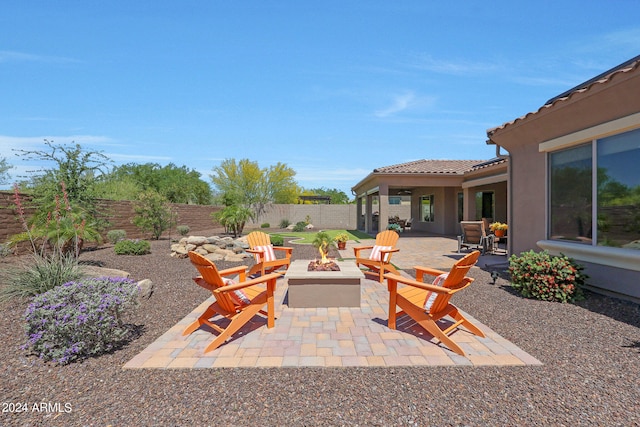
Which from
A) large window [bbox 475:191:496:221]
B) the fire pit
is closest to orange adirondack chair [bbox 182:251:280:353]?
the fire pit

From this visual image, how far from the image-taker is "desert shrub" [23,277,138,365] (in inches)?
119

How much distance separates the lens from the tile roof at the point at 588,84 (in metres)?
4.25

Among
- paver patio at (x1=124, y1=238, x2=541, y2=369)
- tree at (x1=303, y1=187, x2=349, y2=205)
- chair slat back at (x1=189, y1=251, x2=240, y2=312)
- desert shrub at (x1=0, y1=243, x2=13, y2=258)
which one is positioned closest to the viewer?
paver patio at (x1=124, y1=238, x2=541, y2=369)

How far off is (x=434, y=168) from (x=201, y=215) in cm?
1503

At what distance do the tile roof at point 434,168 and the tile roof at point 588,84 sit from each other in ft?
24.0

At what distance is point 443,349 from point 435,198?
1596 centimetres

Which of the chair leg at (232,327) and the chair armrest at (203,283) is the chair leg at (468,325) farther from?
the chair armrest at (203,283)

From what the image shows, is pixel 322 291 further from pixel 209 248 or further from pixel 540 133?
pixel 209 248

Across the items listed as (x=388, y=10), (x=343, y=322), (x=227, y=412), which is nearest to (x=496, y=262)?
(x=343, y=322)

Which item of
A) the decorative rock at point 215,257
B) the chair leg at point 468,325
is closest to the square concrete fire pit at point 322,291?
the chair leg at point 468,325

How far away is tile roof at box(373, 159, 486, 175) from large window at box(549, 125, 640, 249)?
877 cm

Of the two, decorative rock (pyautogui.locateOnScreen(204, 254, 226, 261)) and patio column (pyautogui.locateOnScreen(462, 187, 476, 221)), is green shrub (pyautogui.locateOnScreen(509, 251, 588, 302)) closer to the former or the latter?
decorative rock (pyautogui.locateOnScreen(204, 254, 226, 261))

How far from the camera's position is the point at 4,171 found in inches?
742

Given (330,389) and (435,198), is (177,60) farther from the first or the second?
(435,198)
